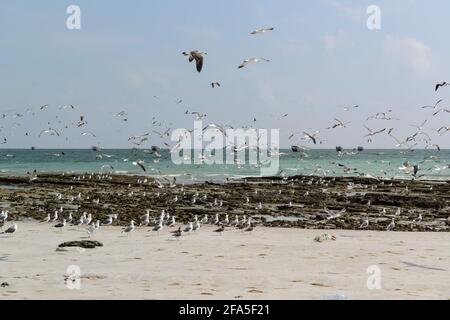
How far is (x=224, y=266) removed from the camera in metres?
14.3

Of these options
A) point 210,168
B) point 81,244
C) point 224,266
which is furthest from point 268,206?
point 210,168

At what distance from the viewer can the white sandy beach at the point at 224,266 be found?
11398mm

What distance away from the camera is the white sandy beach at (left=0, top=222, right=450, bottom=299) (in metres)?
11.4

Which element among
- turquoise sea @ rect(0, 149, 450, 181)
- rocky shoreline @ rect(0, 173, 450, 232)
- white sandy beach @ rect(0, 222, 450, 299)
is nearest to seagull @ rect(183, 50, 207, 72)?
white sandy beach @ rect(0, 222, 450, 299)

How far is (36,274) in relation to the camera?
502 inches

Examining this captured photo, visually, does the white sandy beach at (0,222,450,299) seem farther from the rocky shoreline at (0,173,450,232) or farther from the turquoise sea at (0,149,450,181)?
the turquoise sea at (0,149,450,181)

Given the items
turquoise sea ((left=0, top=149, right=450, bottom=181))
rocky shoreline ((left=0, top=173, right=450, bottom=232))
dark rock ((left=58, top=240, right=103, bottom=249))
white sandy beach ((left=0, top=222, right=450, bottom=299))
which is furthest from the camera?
turquoise sea ((left=0, top=149, right=450, bottom=181))

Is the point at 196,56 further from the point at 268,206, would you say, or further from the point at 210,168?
the point at 210,168

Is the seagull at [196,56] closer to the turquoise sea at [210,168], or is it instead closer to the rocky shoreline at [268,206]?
the rocky shoreline at [268,206]

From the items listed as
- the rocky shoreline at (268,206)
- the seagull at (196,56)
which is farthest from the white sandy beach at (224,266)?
the seagull at (196,56)

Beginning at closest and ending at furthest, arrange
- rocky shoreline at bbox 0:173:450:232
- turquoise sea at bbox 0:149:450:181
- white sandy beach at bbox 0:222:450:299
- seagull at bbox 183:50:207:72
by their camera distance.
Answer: white sandy beach at bbox 0:222:450:299, seagull at bbox 183:50:207:72, rocky shoreline at bbox 0:173:450:232, turquoise sea at bbox 0:149:450:181
